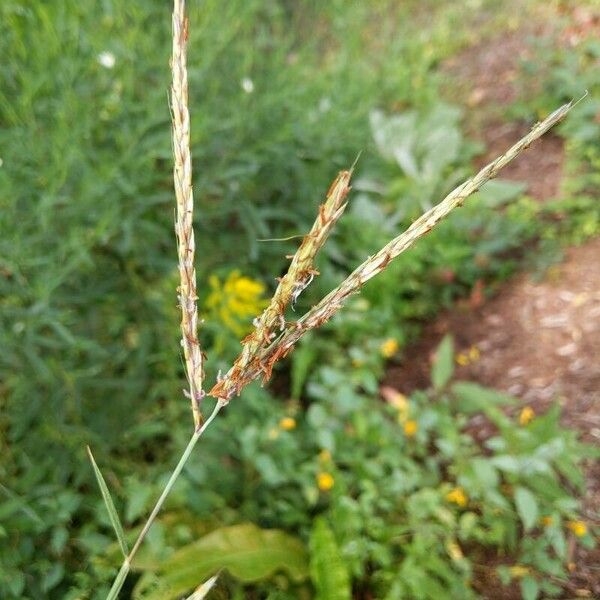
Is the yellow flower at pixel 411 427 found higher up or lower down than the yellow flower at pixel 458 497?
higher up

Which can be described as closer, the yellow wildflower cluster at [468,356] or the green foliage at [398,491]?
the green foliage at [398,491]

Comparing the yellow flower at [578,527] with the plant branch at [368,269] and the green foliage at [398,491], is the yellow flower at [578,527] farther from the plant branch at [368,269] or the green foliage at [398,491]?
the plant branch at [368,269]

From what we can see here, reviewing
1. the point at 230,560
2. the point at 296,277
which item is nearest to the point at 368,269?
the point at 296,277

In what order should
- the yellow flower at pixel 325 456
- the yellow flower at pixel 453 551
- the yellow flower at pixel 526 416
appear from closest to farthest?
the yellow flower at pixel 453 551 < the yellow flower at pixel 325 456 < the yellow flower at pixel 526 416

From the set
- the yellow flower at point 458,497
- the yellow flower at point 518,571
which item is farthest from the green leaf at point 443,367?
the yellow flower at point 518,571

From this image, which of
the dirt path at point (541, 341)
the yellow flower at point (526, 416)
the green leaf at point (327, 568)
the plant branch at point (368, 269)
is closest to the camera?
the plant branch at point (368, 269)

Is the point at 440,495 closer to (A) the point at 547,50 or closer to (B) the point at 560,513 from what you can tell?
(B) the point at 560,513

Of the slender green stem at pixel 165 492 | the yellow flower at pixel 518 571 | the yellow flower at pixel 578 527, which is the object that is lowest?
the slender green stem at pixel 165 492
